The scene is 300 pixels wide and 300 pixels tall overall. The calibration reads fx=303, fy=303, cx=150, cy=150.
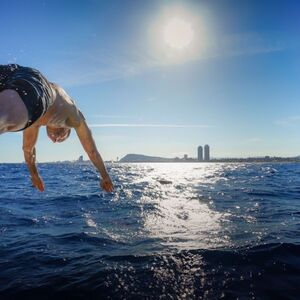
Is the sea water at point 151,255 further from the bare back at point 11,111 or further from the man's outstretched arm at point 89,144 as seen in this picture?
the bare back at point 11,111

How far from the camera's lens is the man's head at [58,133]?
5496mm

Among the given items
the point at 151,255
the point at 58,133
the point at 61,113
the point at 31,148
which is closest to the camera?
the point at 61,113

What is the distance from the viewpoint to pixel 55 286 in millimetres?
5680

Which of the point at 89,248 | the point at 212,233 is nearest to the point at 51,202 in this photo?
the point at 89,248

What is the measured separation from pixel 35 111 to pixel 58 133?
1912mm

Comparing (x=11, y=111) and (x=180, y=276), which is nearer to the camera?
(x=11, y=111)

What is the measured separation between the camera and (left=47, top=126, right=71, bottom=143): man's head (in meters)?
5.50

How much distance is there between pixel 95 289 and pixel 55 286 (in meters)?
0.77

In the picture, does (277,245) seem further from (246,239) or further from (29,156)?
(29,156)

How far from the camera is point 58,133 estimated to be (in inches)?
218

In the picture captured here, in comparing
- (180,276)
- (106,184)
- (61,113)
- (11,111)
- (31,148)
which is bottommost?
(180,276)

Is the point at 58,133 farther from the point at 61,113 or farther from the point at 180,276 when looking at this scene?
the point at 180,276

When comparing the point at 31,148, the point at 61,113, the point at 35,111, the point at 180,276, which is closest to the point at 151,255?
the point at 180,276

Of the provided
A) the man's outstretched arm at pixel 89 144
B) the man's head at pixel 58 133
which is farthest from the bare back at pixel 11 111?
the man's head at pixel 58 133
